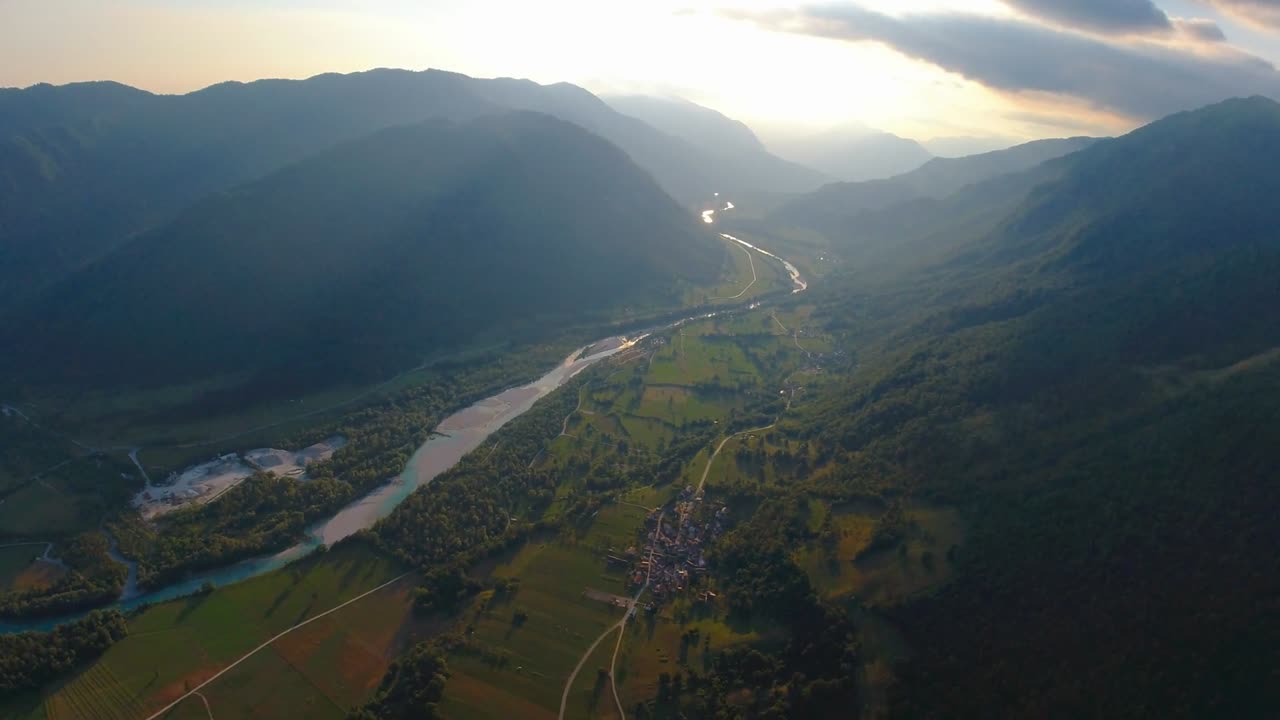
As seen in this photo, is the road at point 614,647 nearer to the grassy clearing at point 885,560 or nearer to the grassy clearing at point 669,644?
the grassy clearing at point 669,644

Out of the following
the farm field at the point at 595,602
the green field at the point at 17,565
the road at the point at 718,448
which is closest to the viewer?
the farm field at the point at 595,602

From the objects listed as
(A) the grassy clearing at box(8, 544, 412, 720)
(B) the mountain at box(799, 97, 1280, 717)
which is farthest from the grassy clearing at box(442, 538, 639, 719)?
(B) the mountain at box(799, 97, 1280, 717)

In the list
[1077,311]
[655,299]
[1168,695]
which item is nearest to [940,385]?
[1077,311]

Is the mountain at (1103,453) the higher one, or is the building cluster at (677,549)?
the mountain at (1103,453)

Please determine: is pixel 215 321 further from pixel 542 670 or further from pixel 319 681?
pixel 542 670

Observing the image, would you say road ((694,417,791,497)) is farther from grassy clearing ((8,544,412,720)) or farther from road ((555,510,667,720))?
grassy clearing ((8,544,412,720))

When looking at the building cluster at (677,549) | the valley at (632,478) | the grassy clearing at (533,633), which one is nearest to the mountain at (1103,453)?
the valley at (632,478)
